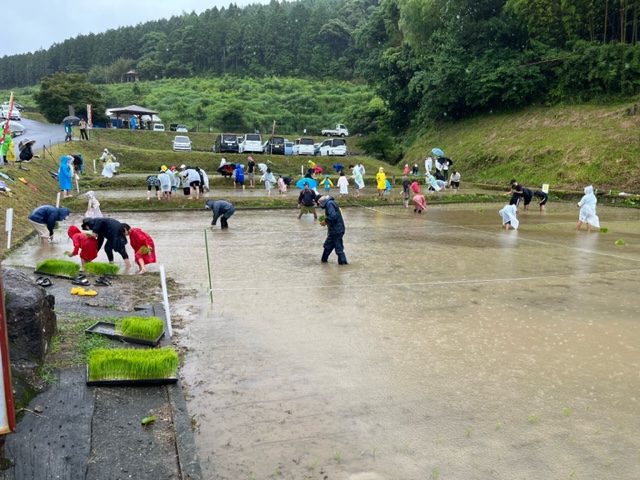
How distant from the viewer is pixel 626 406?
5465 millimetres

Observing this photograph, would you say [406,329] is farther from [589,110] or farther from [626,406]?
[589,110]

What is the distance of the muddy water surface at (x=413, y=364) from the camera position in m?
4.63

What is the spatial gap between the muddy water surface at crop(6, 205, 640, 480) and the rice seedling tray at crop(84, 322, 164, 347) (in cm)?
54

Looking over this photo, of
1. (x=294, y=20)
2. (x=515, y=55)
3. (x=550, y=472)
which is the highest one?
(x=294, y=20)

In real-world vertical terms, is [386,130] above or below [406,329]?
above

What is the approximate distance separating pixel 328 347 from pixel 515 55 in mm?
37528

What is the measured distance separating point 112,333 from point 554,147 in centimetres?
3026

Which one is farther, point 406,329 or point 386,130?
point 386,130

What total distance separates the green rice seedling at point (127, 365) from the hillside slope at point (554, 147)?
2674cm

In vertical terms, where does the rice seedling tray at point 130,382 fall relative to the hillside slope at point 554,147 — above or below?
below

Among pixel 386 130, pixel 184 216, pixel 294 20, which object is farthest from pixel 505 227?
pixel 294 20

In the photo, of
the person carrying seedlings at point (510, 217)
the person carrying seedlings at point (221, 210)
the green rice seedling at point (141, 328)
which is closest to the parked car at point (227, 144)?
the person carrying seedlings at point (221, 210)

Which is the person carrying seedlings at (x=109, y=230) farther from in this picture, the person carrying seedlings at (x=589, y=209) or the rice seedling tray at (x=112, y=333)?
the person carrying seedlings at (x=589, y=209)

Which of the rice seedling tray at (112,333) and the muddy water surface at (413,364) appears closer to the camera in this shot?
the muddy water surface at (413,364)
